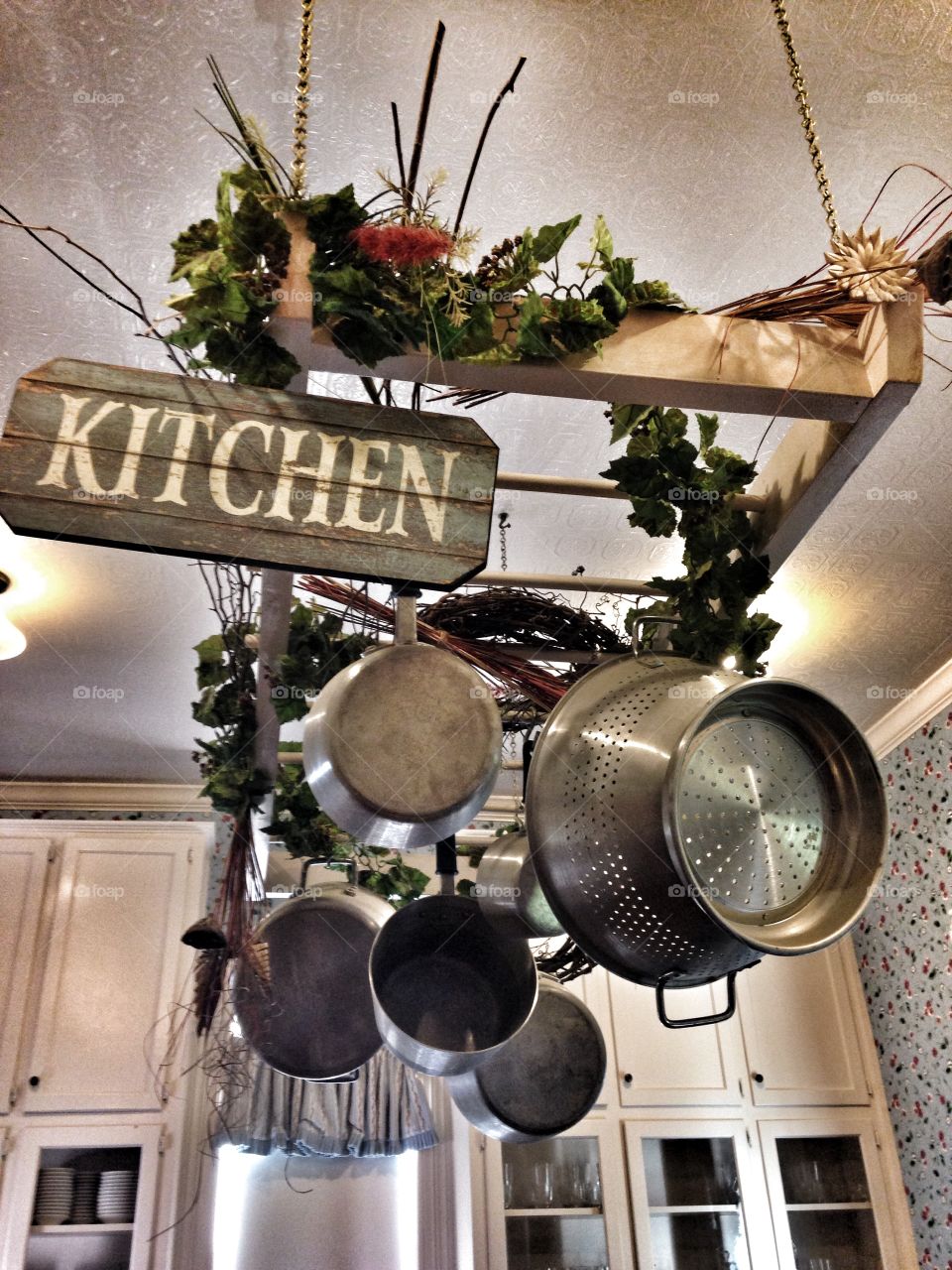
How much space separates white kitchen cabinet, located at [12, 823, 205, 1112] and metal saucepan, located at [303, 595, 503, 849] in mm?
2309

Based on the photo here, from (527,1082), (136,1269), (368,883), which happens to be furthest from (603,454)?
(136,1269)

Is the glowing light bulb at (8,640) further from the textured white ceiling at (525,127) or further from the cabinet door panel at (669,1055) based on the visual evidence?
the cabinet door panel at (669,1055)

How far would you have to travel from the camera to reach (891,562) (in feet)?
9.17

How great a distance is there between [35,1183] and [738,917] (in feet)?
9.28

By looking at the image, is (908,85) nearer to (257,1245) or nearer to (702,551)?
(702,551)

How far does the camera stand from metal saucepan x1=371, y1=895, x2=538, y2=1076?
63.0 inches

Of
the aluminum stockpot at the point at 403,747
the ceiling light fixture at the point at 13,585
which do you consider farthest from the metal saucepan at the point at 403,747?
the ceiling light fixture at the point at 13,585

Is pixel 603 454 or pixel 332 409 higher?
pixel 603 454

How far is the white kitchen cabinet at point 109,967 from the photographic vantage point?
315 centimetres

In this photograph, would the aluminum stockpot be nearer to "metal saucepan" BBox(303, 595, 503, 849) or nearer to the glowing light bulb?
"metal saucepan" BBox(303, 595, 503, 849)

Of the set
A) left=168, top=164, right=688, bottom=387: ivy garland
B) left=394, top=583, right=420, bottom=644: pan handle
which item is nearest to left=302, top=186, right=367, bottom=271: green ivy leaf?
left=168, top=164, right=688, bottom=387: ivy garland

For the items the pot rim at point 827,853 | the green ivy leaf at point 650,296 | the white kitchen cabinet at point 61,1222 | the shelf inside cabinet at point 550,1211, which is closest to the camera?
the pot rim at point 827,853

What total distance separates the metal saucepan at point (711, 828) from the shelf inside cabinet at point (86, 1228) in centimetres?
260

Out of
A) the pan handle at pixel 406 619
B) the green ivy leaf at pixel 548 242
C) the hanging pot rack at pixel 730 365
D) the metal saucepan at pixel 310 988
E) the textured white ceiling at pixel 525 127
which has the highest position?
the textured white ceiling at pixel 525 127
